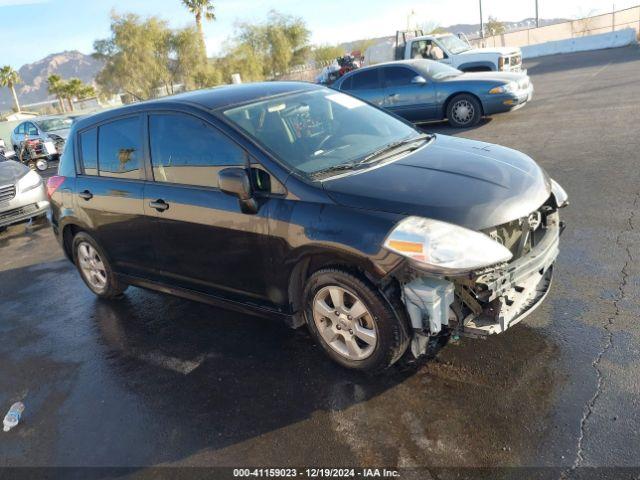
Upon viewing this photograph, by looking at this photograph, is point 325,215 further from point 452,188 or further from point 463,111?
point 463,111

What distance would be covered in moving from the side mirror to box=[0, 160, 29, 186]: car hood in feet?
24.1

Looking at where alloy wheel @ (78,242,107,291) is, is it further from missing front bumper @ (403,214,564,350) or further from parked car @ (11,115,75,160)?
parked car @ (11,115,75,160)

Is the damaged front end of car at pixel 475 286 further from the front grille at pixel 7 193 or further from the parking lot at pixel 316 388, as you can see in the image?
the front grille at pixel 7 193

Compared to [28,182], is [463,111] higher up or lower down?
lower down

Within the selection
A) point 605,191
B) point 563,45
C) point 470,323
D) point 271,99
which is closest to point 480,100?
point 605,191

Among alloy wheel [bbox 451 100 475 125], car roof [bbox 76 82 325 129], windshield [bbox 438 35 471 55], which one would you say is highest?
windshield [bbox 438 35 471 55]

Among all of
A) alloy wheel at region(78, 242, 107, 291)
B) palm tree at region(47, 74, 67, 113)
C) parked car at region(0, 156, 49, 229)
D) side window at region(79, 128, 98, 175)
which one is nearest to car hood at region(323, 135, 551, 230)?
side window at region(79, 128, 98, 175)

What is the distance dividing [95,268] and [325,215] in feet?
10.2

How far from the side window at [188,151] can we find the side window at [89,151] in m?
0.95

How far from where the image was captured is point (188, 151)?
13.2 feet

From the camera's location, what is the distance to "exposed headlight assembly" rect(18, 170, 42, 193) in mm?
9258

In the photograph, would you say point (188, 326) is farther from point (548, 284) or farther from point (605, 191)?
point (605, 191)

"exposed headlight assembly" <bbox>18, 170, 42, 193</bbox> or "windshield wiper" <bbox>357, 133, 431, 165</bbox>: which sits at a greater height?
"windshield wiper" <bbox>357, 133, 431, 165</bbox>

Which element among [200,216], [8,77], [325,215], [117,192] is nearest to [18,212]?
[117,192]
